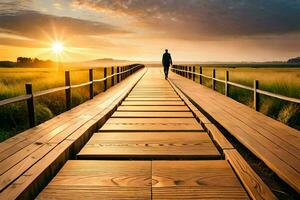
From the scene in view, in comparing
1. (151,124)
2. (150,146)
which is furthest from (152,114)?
(150,146)

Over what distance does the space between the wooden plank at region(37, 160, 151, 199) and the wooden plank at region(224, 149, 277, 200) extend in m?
0.87

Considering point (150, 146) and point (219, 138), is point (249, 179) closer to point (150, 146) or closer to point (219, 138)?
point (219, 138)

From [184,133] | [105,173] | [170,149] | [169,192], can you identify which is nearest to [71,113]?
[184,133]

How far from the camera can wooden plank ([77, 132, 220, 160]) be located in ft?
13.0

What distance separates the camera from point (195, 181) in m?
3.11

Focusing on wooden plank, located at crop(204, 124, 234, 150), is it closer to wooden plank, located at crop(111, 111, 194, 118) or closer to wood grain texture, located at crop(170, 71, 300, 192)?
wood grain texture, located at crop(170, 71, 300, 192)

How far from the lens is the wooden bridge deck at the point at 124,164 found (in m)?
2.80

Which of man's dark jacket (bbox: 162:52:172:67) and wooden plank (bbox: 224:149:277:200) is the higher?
man's dark jacket (bbox: 162:52:172:67)

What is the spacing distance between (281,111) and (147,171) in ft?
22.4

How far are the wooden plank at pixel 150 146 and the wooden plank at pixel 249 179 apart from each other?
473 millimetres

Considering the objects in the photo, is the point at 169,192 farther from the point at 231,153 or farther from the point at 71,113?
the point at 71,113

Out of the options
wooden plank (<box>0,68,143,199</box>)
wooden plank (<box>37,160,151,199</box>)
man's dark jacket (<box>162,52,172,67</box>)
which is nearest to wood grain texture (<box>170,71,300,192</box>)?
wooden plank (<box>37,160,151,199</box>)

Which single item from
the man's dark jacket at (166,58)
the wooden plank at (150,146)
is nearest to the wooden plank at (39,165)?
the wooden plank at (150,146)

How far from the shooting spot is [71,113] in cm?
657
